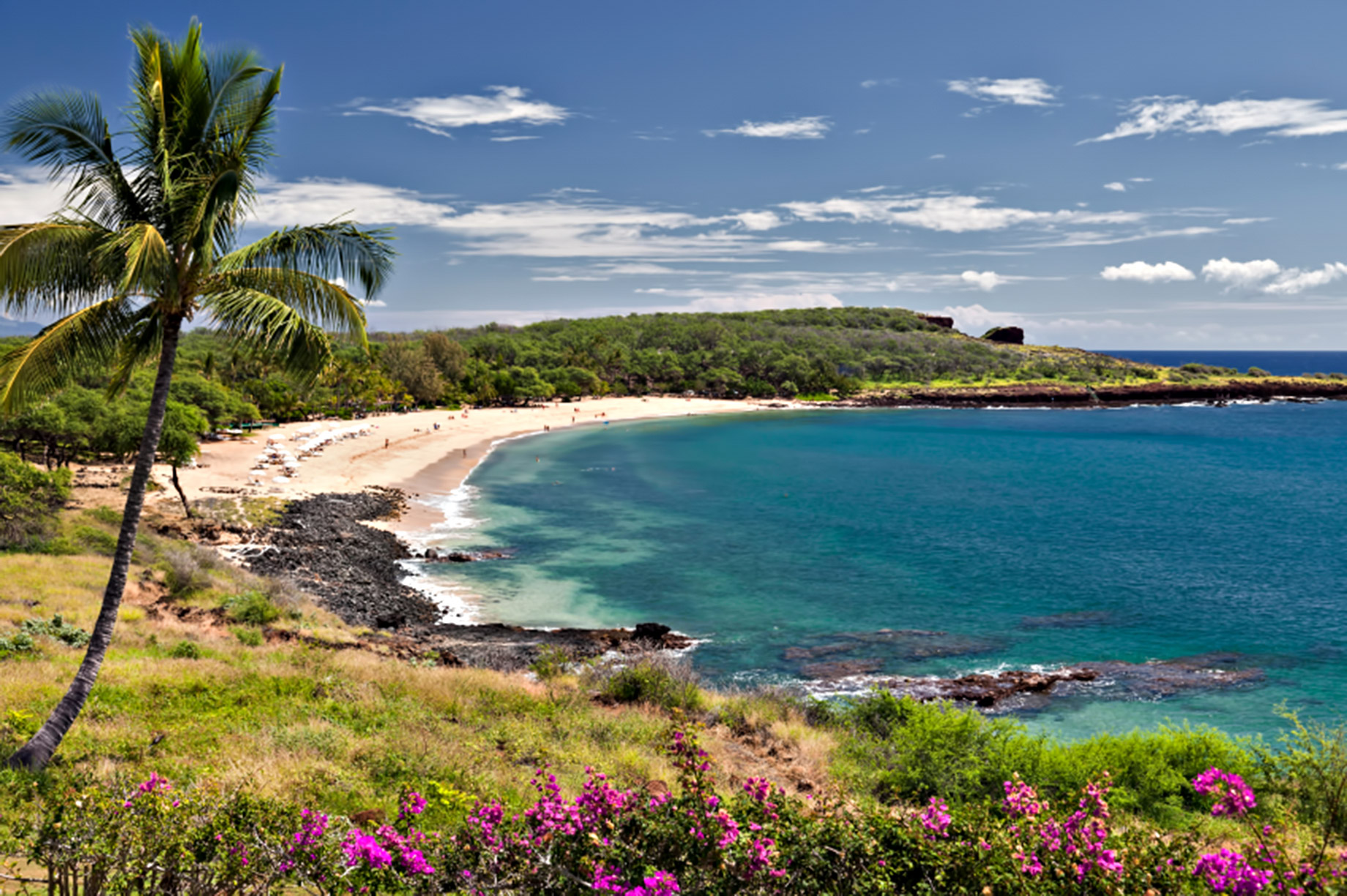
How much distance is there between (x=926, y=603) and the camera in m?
30.1

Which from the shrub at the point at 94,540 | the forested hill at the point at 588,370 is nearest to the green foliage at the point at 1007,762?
the shrub at the point at 94,540

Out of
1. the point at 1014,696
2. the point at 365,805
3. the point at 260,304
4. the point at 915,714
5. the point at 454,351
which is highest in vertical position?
the point at 454,351

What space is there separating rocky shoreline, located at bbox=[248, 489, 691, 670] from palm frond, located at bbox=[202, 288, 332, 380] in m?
12.7

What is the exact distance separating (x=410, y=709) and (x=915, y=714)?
9.89 meters

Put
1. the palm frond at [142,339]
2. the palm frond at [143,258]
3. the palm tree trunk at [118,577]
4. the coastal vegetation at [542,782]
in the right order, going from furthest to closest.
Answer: the palm frond at [142,339] → the palm tree trunk at [118,577] → the palm frond at [143,258] → the coastal vegetation at [542,782]

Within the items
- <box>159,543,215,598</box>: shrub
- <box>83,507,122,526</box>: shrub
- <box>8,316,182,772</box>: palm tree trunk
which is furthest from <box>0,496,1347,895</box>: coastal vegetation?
<box>83,507,122,526</box>: shrub

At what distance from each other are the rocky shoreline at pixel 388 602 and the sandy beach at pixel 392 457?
488 cm

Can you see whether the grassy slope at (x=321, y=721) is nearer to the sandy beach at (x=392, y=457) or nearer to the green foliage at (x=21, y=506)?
the green foliage at (x=21, y=506)

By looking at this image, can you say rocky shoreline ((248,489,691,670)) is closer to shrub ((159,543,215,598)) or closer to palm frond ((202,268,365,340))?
shrub ((159,543,215,598))

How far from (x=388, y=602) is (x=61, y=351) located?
65.1 ft

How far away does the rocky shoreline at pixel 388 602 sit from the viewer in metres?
22.9

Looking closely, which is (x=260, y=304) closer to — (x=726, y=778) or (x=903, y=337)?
(x=726, y=778)

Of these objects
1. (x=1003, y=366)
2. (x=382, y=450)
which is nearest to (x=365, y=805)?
(x=382, y=450)

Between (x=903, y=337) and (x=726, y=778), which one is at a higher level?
(x=903, y=337)
